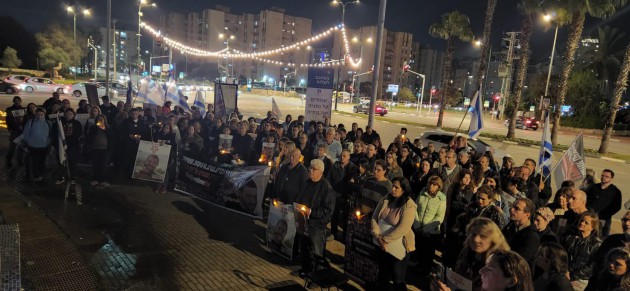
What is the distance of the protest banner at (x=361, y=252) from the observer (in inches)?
217

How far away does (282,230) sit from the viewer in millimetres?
6523

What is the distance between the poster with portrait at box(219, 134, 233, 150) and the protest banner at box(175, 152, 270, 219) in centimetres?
119

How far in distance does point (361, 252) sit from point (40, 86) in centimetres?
4285

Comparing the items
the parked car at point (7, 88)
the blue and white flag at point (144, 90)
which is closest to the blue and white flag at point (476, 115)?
the blue and white flag at point (144, 90)

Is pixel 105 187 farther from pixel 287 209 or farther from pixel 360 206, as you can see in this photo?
pixel 360 206

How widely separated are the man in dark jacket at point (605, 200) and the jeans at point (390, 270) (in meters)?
4.08

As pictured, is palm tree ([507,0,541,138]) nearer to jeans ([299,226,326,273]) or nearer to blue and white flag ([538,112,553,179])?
blue and white flag ([538,112,553,179])

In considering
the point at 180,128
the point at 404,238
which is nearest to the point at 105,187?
the point at 180,128

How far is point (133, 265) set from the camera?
6.00 meters

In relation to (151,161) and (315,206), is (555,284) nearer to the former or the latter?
(315,206)

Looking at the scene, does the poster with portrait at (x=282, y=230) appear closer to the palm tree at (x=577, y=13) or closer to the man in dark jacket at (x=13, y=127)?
the man in dark jacket at (x=13, y=127)

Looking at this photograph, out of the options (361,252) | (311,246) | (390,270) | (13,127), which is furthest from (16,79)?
(390,270)

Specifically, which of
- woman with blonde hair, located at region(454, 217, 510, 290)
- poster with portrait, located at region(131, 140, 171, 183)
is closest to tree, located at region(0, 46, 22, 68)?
poster with portrait, located at region(131, 140, 171, 183)

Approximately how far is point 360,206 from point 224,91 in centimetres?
1007
